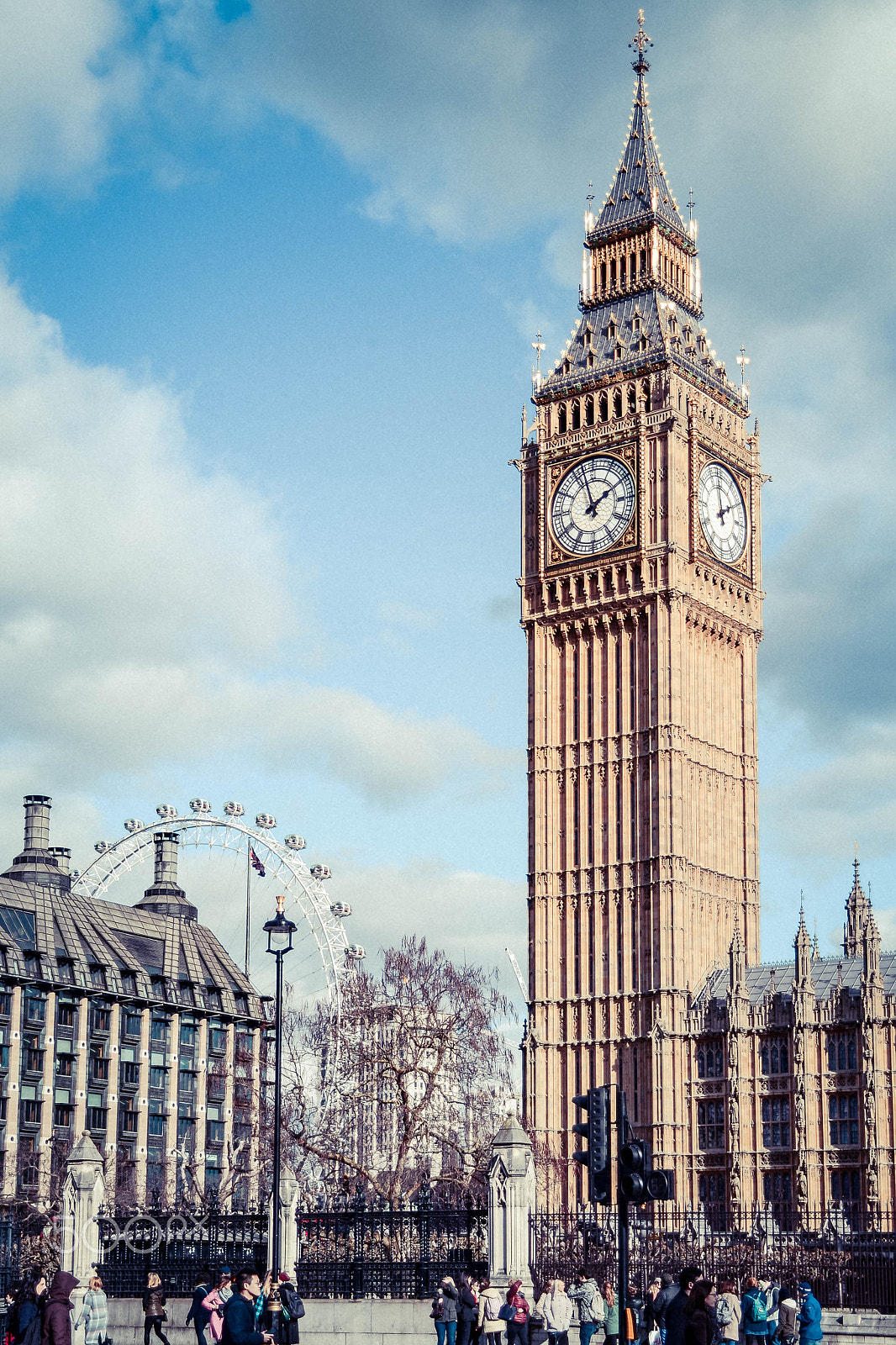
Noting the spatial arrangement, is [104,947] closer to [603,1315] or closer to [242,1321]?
[603,1315]

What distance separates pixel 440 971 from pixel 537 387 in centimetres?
4739

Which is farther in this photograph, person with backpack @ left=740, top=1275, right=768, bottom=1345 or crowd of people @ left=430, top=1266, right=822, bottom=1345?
crowd of people @ left=430, top=1266, right=822, bottom=1345

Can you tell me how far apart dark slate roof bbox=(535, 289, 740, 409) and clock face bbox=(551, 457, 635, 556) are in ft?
17.7

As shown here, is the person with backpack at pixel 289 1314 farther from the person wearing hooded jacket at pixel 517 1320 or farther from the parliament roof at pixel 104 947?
the parliament roof at pixel 104 947

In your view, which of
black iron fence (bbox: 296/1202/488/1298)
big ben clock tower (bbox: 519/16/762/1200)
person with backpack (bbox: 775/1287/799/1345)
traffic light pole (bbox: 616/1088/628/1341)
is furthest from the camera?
big ben clock tower (bbox: 519/16/762/1200)

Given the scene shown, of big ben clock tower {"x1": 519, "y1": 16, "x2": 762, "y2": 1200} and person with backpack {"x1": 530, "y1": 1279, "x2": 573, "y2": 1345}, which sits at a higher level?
big ben clock tower {"x1": 519, "y1": 16, "x2": 762, "y2": 1200}

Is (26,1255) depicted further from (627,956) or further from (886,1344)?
(627,956)

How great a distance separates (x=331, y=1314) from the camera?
39844mm

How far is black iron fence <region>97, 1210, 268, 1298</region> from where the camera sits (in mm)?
43156

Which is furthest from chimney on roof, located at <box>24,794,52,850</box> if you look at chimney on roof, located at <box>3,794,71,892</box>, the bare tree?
the bare tree

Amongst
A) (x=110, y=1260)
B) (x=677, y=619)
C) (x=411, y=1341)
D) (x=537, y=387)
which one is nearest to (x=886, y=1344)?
(x=411, y=1341)

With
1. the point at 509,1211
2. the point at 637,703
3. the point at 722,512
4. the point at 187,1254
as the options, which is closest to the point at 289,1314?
the point at 509,1211

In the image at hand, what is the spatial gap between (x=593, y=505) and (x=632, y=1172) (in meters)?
72.9

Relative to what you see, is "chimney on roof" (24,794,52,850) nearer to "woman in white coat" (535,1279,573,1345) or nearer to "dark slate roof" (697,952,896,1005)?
"dark slate roof" (697,952,896,1005)
